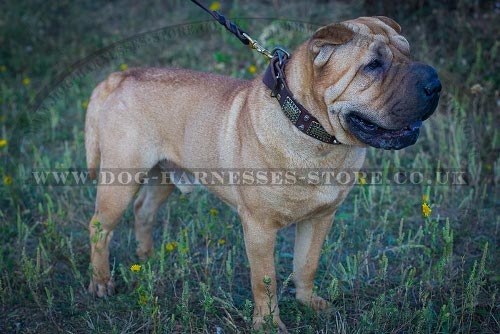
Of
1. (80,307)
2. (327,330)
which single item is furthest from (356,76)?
(80,307)

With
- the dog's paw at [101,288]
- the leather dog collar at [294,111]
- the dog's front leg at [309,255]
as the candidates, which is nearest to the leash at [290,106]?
the leather dog collar at [294,111]

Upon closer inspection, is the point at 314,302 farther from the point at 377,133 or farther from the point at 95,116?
the point at 95,116

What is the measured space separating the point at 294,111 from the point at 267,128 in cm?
20

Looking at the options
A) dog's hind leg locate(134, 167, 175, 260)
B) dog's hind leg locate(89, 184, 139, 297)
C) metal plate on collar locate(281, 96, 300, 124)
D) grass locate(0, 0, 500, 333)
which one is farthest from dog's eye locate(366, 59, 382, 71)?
dog's hind leg locate(134, 167, 175, 260)

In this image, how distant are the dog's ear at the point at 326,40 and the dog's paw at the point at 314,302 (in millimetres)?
1423

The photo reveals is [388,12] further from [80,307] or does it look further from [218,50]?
[80,307]

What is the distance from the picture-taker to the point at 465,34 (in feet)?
19.6

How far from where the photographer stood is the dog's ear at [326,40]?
258 cm

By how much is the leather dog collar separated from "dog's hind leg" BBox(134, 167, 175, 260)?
146 centimetres

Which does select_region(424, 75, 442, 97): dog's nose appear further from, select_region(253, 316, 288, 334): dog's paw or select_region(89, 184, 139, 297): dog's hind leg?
select_region(89, 184, 139, 297): dog's hind leg

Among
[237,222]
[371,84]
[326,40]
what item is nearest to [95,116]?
[237,222]

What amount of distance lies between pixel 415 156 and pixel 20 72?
16.9 ft

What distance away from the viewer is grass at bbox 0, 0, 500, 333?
320cm

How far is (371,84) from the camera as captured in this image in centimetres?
262
